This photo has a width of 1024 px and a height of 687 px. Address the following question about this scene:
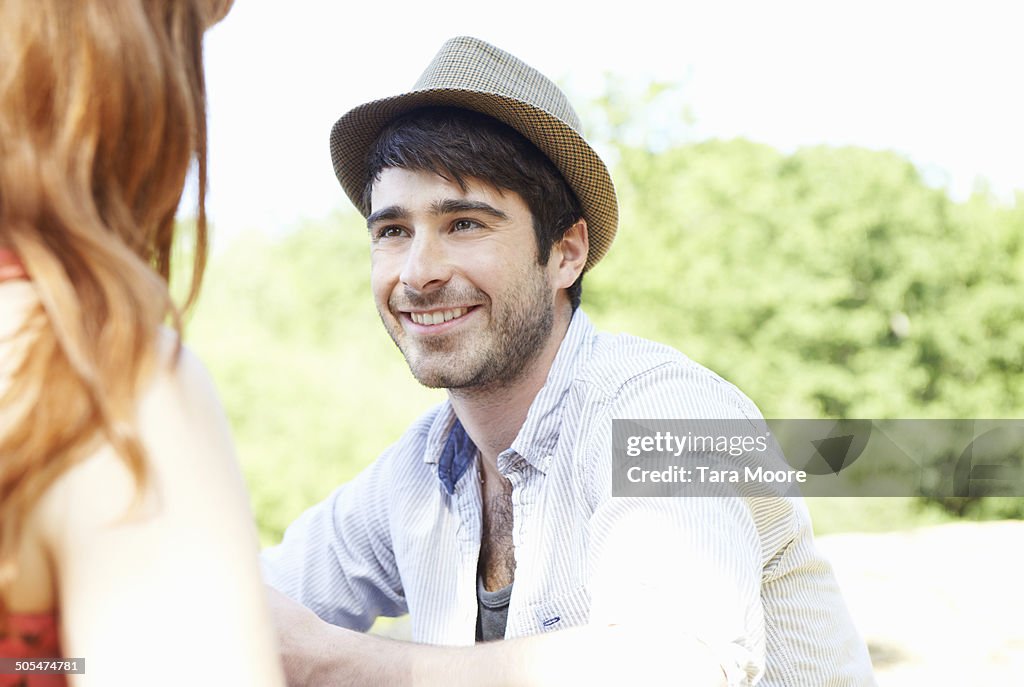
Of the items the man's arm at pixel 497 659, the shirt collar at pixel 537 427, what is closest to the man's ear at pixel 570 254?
the shirt collar at pixel 537 427

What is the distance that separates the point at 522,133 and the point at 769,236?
13394 millimetres

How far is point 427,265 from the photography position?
2.47 m

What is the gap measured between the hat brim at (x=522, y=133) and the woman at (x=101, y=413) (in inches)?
65.2

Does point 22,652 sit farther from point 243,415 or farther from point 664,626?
point 243,415

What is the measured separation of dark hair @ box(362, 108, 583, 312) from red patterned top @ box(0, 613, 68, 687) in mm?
1764

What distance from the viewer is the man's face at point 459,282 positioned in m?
2.46

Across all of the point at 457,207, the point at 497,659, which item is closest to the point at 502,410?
the point at 457,207

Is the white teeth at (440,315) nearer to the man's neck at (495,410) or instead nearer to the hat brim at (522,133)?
the man's neck at (495,410)

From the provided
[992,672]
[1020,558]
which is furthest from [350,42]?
[992,672]

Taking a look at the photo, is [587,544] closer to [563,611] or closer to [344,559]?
[563,611]

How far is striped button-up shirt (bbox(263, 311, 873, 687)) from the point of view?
1.72 metres

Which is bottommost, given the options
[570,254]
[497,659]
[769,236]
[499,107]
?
[497,659]

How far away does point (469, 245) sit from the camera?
249cm

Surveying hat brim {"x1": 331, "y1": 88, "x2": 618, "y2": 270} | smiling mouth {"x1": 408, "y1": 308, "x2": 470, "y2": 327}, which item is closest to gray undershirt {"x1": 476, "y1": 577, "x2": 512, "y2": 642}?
smiling mouth {"x1": 408, "y1": 308, "x2": 470, "y2": 327}
